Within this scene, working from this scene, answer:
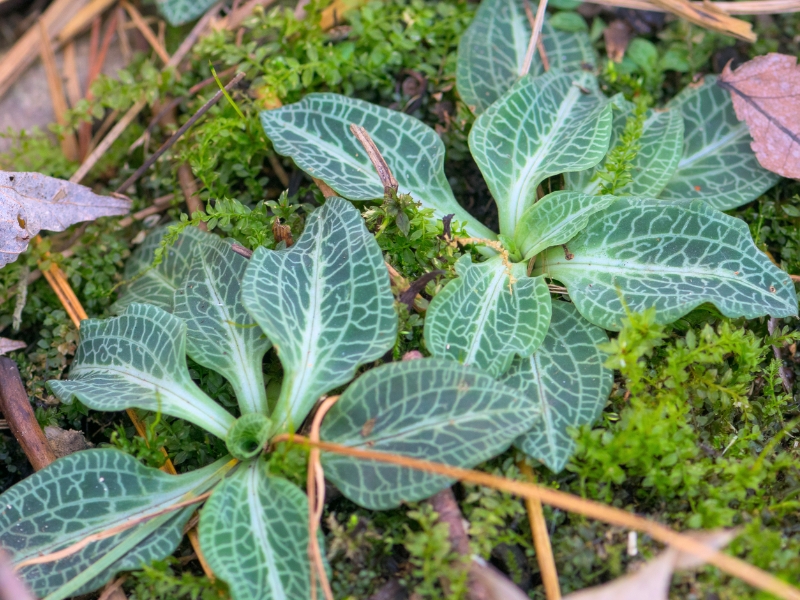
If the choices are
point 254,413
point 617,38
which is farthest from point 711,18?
point 254,413

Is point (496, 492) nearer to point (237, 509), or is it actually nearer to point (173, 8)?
point (237, 509)

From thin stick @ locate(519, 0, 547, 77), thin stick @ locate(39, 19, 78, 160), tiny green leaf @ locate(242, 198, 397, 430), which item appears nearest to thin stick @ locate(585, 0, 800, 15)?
thin stick @ locate(519, 0, 547, 77)

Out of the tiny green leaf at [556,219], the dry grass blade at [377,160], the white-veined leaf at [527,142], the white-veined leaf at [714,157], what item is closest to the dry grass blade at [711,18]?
the white-veined leaf at [714,157]

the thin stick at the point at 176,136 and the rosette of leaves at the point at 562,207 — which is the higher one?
the thin stick at the point at 176,136

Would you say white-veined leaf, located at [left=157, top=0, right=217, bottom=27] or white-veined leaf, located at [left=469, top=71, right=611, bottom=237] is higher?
white-veined leaf, located at [left=157, top=0, right=217, bottom=27]

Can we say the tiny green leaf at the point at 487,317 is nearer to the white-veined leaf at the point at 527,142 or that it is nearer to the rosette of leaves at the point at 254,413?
the rosette of leaves at the point at 254,413

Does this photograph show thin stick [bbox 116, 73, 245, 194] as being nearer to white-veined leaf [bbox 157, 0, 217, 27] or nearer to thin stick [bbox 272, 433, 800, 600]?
→ white-veined leaf [bbox 157, 0, 217, 27]

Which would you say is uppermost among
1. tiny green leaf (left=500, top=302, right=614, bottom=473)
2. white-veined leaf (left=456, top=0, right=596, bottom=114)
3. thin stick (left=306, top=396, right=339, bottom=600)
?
white-veined leaf (left=456, top=0, right=596, bottom=114)
